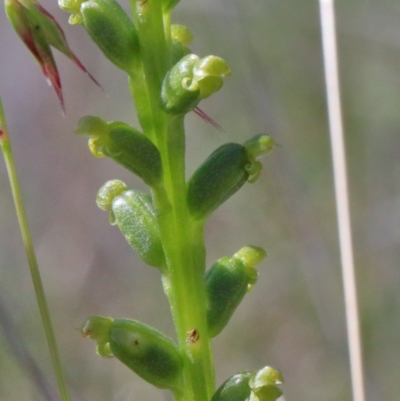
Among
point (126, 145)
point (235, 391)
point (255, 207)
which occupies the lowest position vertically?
point (235, 391)

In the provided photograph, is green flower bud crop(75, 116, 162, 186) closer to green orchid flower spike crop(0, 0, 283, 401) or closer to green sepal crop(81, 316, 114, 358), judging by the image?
green orchid flower spike crop(0, 0, 283, 401)

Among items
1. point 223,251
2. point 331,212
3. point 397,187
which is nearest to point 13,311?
point 223,251

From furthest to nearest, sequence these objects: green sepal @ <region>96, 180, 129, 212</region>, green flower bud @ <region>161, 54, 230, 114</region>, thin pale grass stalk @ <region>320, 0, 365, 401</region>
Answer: thin pale grass stalk @ <region>320, 0, 365, 401</region>, green sepal @ <region>96, 180, 129, 212</region>, green flower bud @ <region>161, 54, 230, 114</region>

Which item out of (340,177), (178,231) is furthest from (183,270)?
(340,177)

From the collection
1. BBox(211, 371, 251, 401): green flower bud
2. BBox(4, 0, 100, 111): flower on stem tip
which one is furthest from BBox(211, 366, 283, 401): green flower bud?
BBox(4, 0, 100, 111): flower on stem tip

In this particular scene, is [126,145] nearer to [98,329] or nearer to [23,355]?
[98,329]

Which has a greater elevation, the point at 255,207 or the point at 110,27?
the point at 255,207
